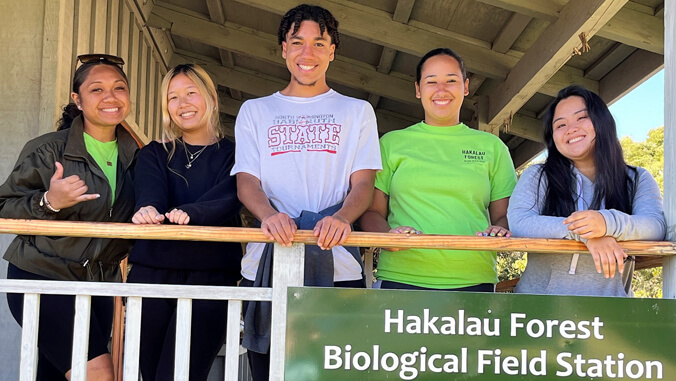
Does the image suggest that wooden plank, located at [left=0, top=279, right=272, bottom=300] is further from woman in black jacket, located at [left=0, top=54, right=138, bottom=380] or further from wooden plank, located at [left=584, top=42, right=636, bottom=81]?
wooden plank, located at [left=584, top=42, right=636, bottom=81]

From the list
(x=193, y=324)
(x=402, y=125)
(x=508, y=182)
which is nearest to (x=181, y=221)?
(x=193, y=324)

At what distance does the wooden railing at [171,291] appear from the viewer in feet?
7.88

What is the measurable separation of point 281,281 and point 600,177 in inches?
51.0

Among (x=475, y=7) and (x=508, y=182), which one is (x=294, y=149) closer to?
(x=508, y=182)

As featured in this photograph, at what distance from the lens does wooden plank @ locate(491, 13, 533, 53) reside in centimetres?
606

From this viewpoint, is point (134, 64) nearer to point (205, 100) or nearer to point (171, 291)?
point (205, 100)

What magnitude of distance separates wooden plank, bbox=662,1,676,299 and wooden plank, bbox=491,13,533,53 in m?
3.34

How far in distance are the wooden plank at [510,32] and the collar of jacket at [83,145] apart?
3883 millimetres

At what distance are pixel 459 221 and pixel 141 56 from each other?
17.0ft

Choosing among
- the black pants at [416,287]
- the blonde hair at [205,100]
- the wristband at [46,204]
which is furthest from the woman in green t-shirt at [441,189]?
the wristband at [46,204]

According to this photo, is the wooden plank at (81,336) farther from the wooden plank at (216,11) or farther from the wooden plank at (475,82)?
the wooden plank at (475,82)

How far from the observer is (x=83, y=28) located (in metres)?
4.81

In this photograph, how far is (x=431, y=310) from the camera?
2398 millimetres

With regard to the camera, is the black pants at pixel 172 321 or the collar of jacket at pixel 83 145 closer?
the black pants at pixel 172 321
